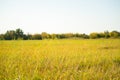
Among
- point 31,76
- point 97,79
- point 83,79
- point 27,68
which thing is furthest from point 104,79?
point 27,68

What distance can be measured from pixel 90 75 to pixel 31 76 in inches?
48.1

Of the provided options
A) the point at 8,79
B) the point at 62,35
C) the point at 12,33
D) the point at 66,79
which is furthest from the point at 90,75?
the point at 62,35

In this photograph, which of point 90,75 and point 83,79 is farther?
point 90,75

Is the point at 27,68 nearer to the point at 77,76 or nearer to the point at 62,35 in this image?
the point at 77,76

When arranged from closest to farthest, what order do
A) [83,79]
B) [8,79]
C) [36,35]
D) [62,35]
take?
[8,79], [83,79], [36,35], [62,35]

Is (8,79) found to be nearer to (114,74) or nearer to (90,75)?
(90,75)

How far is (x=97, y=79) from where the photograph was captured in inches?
153

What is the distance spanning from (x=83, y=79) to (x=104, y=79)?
509mm

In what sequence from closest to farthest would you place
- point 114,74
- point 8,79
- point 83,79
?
point 8,79
point 83,79
point 114,74

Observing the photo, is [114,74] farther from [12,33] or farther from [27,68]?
[12,33]

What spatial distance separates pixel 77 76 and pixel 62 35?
42562mm

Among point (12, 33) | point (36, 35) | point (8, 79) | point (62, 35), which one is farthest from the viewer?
point (62, 35)

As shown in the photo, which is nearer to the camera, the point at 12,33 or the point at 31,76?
the point at 31,76

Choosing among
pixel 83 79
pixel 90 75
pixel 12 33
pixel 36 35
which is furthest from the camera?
pixel 36 35
